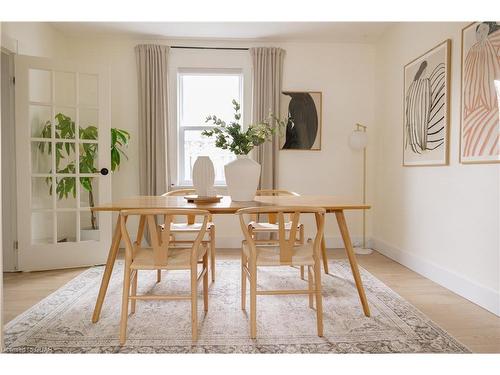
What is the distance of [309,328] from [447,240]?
1686 mm

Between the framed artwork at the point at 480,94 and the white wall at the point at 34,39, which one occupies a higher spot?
the white wall at the point at 34,39

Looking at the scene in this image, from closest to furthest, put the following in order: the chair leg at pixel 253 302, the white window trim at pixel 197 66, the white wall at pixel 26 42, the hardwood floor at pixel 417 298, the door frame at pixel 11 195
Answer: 1. the chair leg at pixel 253 302
2. the hardwood floor at pixel 417 298
3. the white wall at pixel 26 42
4. the door frame at pixel 11 195
5. the white window trim at pixel 197 66

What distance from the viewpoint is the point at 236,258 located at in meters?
4.29

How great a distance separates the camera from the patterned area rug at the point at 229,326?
2.10m

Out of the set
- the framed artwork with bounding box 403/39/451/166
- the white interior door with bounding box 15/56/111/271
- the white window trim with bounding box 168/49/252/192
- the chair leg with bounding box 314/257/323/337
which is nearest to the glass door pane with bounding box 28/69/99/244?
the white interior door with bounding box 15/56/111/271

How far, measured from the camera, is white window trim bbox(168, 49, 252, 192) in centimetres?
480

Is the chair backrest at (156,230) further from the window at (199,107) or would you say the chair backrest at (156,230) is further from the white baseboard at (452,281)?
the window at (199,107)

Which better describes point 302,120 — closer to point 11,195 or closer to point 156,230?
point 156,230

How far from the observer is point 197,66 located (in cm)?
482

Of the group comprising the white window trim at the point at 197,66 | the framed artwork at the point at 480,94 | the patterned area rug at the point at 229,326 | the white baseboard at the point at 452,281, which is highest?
the white window trim at the point at 197,66

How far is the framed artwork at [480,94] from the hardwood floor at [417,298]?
109cm

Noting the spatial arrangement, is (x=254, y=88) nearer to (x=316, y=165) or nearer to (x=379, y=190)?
(x=316, y=165)

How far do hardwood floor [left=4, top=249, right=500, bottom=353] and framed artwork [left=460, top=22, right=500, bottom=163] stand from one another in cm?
109

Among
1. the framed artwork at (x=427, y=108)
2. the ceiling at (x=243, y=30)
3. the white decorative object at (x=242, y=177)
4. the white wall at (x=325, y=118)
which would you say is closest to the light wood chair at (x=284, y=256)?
the white decorative object at (x=242, y=177)
